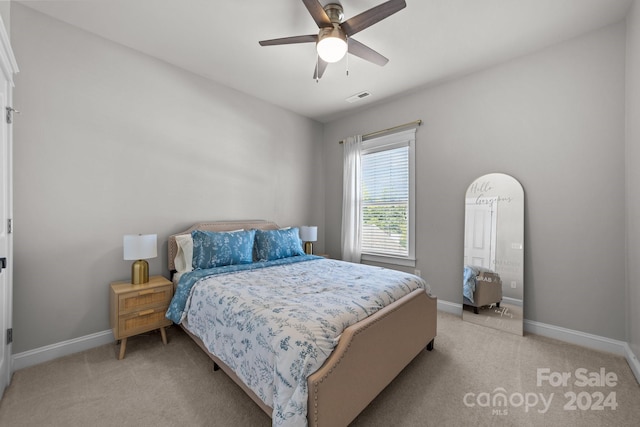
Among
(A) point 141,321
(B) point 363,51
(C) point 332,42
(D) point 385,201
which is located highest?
(B) point 363,51

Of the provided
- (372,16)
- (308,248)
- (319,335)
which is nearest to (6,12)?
(372,16)

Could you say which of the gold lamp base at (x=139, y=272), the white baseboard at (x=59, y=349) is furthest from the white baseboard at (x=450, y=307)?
the white baseboard at (x=59, y=349)

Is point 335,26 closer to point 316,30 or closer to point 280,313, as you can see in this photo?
point 316,30

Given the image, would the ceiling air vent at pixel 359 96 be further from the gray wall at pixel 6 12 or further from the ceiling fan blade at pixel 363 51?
the gray wall at pixel 6 12

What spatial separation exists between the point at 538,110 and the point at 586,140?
51 centimetres

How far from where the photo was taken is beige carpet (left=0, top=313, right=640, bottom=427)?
5.27 ft

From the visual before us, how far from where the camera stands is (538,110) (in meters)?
2.71

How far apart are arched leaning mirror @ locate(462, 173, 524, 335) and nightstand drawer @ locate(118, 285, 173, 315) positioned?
317 centimetres

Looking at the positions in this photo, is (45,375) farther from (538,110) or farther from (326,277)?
(538,110)

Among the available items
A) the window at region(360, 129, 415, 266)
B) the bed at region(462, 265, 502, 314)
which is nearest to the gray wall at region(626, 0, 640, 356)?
the bed at region(462, 265, 502, 314)

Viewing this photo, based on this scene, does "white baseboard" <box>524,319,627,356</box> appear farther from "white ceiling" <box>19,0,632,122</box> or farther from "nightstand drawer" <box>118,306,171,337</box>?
"nightstand drawer" <box>118,306,171,337</box>

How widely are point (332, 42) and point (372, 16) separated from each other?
31 cm

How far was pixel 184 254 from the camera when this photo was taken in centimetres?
274

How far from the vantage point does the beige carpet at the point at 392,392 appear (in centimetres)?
161
